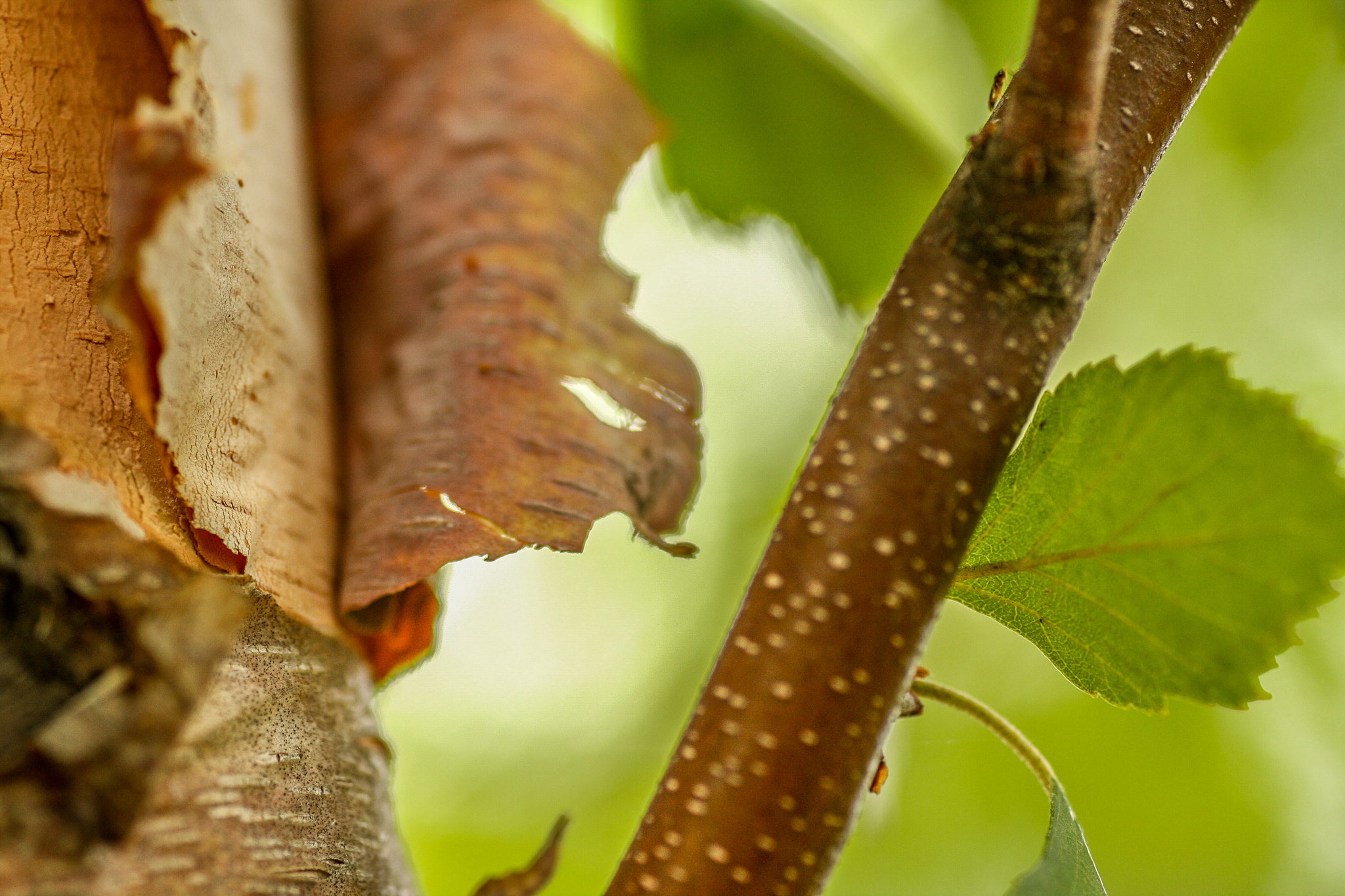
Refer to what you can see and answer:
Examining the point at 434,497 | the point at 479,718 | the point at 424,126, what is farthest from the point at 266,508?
the point at 479,718

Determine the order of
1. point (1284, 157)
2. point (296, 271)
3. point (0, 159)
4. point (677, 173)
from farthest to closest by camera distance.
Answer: point (1284, 157) < point (677, 173) < point (296, 271) < point (0, 159)

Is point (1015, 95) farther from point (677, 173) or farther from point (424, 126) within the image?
point (677, 173)

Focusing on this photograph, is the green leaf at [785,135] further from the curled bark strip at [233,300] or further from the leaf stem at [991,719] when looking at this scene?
the leaf stem at [991,719]

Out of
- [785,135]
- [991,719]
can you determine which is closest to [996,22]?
[785,135]

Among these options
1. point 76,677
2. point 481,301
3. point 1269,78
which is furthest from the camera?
point 1269,78

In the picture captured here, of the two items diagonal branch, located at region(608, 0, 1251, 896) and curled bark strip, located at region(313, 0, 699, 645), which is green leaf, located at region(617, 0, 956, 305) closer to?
curled bark strip, located at region(313, 0, 699, 645)

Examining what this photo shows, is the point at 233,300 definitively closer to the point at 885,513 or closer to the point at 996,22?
the point at 885,513

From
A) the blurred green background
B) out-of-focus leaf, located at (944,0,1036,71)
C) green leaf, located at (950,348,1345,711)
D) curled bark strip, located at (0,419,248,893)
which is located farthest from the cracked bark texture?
out-of-focus leaf, located at (944,0,1036,71)

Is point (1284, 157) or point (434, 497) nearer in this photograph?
point (434, 497)
